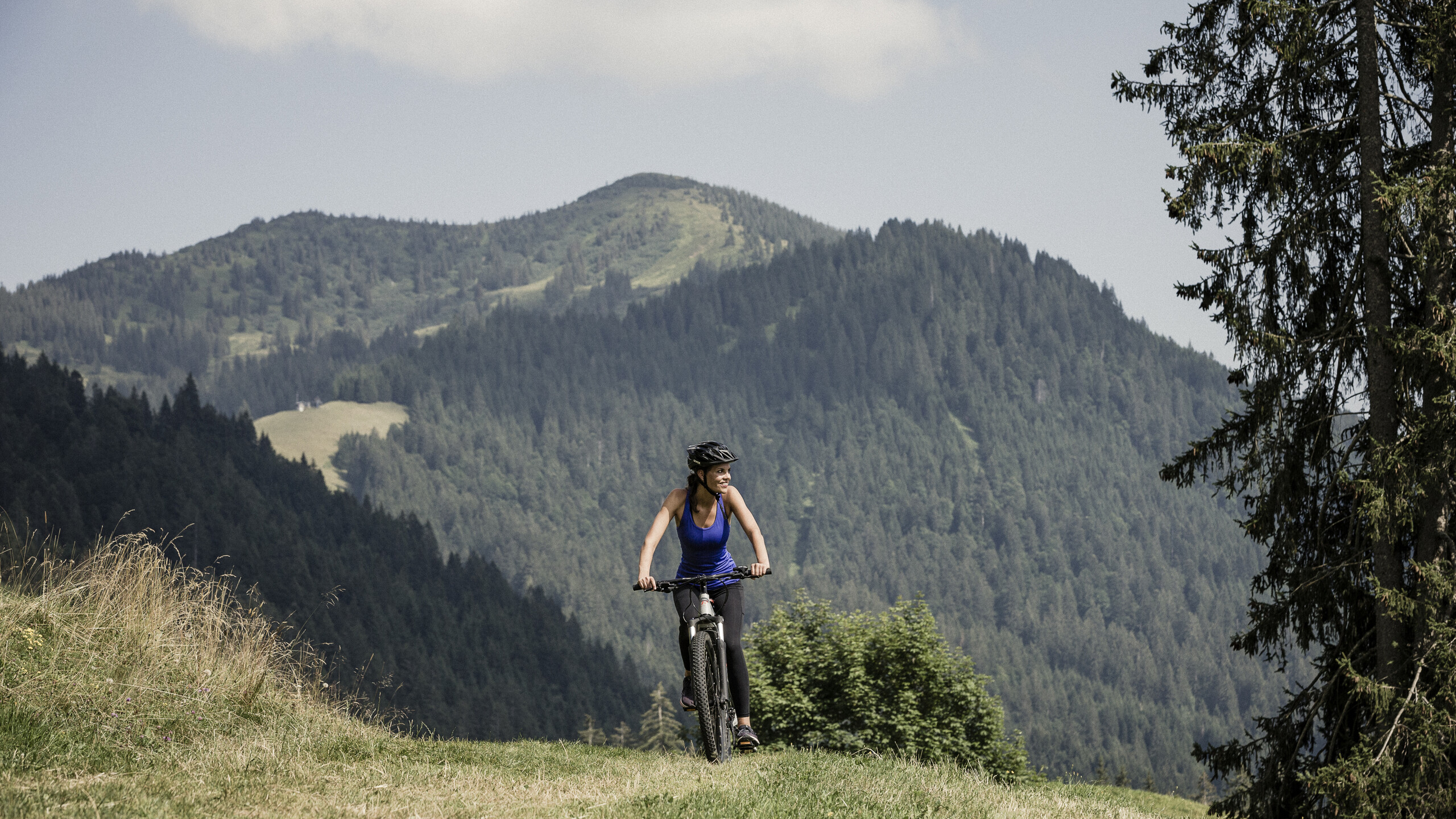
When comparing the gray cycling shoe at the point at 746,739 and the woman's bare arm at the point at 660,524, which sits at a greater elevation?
the woman's bare arm at the point at 660,524

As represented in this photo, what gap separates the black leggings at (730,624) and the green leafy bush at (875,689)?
80.4 ft

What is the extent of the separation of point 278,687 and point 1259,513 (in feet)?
33.9

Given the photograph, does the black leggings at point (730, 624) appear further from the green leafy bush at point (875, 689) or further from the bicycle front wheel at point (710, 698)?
the green leafy bush at point (875, 689)

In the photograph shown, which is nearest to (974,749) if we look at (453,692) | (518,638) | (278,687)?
(278,687)

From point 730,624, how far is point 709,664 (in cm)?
35

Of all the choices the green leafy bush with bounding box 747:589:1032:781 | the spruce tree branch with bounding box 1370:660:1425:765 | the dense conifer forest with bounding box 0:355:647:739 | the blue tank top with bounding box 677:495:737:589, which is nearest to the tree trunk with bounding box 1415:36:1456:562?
the spruce tree branch with bounding box 1370:660:1425:765

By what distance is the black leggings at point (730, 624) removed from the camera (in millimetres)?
8930

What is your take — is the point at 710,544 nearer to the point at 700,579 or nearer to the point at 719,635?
the point at 700,579

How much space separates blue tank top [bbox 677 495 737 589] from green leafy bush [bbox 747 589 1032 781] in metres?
24.9

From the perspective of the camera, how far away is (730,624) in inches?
353

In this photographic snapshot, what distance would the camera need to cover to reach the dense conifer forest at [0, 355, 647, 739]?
125812 millimetres

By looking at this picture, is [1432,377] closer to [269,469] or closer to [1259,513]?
[1259,513]

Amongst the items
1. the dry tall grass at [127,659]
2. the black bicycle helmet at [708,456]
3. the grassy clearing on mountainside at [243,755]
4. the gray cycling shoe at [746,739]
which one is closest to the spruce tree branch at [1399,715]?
the grassy clearing on mountainside at [243,755]

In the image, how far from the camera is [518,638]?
530 ft
